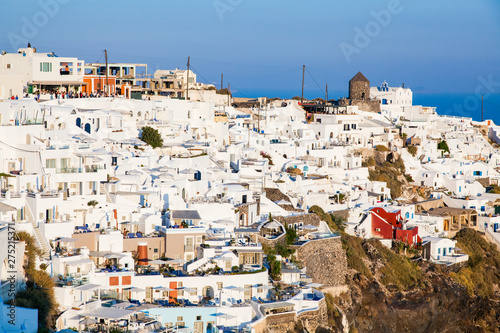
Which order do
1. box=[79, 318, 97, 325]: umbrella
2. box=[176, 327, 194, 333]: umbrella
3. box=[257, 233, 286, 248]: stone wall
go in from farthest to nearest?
box=[257, 233, 286, 248]: stone wall → box=[176, 327, 194, 333]: umbrella → box=[79, 318, 97, 325]: umbrella

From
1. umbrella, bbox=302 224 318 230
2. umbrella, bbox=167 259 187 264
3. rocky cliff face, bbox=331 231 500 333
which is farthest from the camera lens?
umbrella, bbox=302 224 318 230

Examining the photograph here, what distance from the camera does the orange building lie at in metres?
38.7

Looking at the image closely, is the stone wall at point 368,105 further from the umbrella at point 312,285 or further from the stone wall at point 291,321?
the stone wall at point 291,321

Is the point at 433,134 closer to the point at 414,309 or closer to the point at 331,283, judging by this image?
the point at 414,309

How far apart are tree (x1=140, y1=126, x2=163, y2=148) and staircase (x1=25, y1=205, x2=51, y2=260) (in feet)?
39.3

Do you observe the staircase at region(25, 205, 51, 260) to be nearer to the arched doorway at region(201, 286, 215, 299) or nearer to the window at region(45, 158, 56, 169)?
the window at region(45, 158, 56, 169)

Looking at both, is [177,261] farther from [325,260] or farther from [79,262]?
[325,260]

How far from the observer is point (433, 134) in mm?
50281

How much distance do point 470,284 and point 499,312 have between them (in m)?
1.61

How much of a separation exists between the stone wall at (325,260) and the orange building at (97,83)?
705 inches

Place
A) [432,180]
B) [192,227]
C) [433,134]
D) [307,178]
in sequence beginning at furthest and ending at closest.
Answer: [433,134] → [432,180] → [307,178] → [192,227]

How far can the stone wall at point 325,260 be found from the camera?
2325 cm

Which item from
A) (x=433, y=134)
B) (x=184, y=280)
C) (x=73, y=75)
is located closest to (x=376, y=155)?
(x=433, y=134)

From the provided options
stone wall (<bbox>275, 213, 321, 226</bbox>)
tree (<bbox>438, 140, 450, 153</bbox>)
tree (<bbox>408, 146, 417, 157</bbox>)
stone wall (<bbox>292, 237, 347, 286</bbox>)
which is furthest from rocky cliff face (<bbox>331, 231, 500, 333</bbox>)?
tree (<bbox>438, 140, 450, 153</bbox>)
